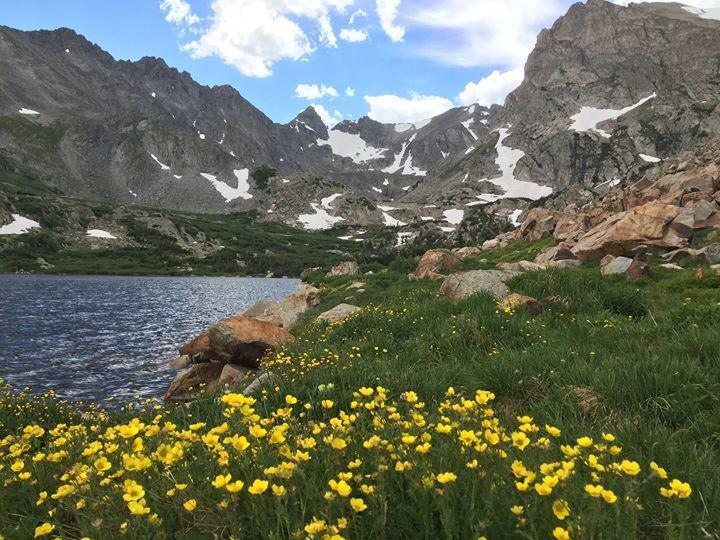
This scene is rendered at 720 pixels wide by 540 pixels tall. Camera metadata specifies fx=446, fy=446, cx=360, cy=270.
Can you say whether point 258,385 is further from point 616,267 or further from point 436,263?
point 436,263

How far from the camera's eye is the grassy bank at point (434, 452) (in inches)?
114

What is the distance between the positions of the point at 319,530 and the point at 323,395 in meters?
4.75

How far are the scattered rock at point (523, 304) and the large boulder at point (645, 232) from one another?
48.8 feet

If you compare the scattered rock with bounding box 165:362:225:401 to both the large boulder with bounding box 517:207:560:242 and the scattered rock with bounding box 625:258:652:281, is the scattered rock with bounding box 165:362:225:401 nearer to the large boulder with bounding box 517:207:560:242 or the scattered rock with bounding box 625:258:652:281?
the scattered rock with bounding box 625:258:652:281

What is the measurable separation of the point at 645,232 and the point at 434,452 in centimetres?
2659

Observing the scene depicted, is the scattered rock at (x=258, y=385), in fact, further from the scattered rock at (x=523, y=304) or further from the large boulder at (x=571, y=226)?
the large boulder at (x=571, y=226)

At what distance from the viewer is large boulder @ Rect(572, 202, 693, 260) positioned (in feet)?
80.5

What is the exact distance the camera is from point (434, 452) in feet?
12.7

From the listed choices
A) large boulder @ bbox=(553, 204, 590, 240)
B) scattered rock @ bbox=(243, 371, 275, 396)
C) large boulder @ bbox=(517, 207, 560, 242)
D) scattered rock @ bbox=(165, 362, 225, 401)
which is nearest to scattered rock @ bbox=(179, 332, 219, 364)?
scattered rock @ bbox=(165, 362, 225, 401)

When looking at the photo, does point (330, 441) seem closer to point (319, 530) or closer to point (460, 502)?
point (460, 502)

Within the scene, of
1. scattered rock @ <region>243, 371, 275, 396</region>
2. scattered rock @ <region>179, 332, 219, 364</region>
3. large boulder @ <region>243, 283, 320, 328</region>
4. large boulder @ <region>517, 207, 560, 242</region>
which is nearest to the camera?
scattered rock @ <region>243, 371, 275, 396</region>

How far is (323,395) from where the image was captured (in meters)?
7.10

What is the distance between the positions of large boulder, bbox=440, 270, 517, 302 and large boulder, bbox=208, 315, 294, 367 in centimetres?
718

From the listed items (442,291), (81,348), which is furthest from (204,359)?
(81,348)
